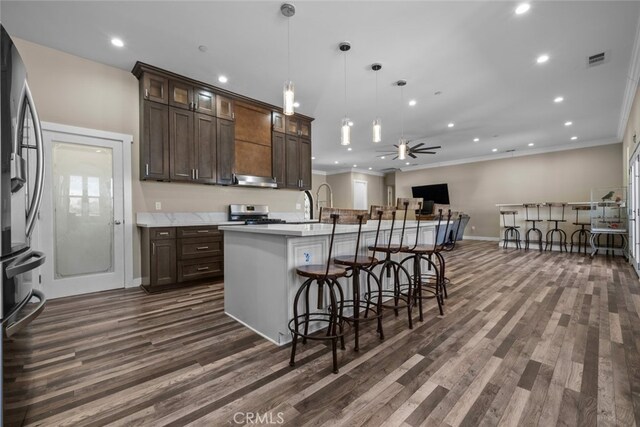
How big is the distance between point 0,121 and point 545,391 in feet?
9.72

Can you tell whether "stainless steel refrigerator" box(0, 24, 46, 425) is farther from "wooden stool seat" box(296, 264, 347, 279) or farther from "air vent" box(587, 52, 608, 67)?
"air vent" box(587, 52, 608, 67)

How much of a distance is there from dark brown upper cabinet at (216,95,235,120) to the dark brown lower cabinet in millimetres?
1835

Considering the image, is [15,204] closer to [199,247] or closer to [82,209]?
[199,247]

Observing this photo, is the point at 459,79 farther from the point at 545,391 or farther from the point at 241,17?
the point at 545,391

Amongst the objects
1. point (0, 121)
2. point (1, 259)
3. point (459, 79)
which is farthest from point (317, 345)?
point (459, 79)

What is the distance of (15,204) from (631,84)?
22.4 ft

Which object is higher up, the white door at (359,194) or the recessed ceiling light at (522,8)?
the recessed ceiling light at (522,8)

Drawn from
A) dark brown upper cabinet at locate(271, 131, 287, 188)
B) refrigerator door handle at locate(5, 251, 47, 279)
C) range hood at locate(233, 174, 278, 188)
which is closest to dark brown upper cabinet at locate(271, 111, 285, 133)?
dark brown upper cabinet at locate(271, 131, 287, 188)

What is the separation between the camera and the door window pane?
342cm

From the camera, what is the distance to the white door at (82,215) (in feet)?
10.9

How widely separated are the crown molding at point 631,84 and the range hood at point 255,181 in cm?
486

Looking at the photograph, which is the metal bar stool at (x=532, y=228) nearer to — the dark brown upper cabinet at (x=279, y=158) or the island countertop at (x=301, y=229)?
the island countertop at (x=301, y=229)

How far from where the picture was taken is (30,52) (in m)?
3.18

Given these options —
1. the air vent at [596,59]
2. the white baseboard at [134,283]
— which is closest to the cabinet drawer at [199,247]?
the white baseboard at [134,283]
